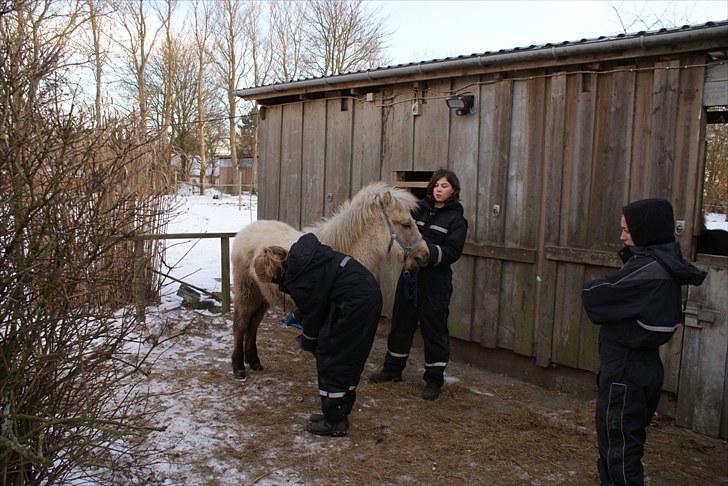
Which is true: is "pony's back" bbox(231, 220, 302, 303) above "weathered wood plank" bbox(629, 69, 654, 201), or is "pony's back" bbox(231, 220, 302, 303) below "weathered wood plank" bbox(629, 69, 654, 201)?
below

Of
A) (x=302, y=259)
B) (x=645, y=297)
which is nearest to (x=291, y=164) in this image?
(x=302, y=259)

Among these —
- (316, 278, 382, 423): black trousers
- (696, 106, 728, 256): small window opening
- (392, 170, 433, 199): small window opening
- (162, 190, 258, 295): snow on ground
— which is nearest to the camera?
(316, 278, 382, 423): black trousers

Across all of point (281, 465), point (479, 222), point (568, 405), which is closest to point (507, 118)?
point (479, 222)

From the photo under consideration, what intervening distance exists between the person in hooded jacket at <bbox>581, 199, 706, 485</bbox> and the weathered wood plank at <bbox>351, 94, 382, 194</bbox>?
4039 millimetres

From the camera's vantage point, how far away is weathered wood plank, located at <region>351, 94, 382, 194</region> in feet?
21.9

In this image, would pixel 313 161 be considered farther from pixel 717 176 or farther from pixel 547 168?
pixel 717 176

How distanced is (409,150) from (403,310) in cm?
214

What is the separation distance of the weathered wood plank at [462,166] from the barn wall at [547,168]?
0.01 m

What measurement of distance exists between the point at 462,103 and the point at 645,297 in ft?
10.8

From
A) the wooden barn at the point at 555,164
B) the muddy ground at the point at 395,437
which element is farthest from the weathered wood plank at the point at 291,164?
the muddy ground at the point at 395,437

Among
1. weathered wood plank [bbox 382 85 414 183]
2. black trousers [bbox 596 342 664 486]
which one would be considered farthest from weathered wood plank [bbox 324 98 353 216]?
black trousers [bbox 596 342 664 486]

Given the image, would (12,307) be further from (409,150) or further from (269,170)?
(269,170)

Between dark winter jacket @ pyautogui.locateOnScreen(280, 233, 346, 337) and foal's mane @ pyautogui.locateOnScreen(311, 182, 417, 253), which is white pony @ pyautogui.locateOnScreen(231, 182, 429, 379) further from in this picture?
dark winter jacket @ pyautogui.locateOnScreen(280, 233, 346, 337)

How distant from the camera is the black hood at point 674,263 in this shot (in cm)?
279
